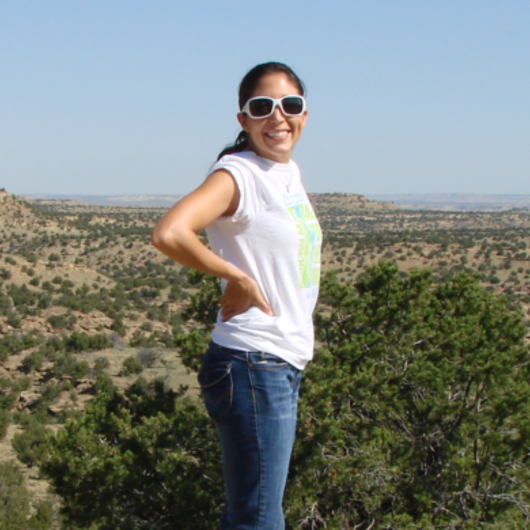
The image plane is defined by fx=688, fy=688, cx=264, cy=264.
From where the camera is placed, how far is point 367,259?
51469 mm

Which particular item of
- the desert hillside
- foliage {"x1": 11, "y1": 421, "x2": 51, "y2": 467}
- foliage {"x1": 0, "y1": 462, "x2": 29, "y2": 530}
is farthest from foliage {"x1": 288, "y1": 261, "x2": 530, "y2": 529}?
foliage {"x1": 11, "y1": 421, "x2": 51, "y2": 467}

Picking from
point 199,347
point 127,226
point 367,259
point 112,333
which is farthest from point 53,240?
point 199,347

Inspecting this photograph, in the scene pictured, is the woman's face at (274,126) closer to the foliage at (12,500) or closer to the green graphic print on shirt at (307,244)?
the green graphic print on shirt at (307,244)

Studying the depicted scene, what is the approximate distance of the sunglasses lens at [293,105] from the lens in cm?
239

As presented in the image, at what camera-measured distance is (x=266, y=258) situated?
219cm

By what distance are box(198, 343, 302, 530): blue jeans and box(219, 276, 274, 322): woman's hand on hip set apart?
0.13 metres

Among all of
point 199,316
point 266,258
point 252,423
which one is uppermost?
point 266,258

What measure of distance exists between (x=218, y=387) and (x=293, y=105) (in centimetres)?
101

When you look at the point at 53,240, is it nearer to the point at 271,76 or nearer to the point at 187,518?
the point at 187,518

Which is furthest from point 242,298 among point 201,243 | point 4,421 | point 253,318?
point 4,421

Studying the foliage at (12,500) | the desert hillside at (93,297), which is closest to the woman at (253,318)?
the desert hillside at (93,297)

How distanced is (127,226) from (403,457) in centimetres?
6834

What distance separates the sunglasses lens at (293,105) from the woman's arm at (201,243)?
0.38 metres

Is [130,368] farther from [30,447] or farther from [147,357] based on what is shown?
[30,447]
